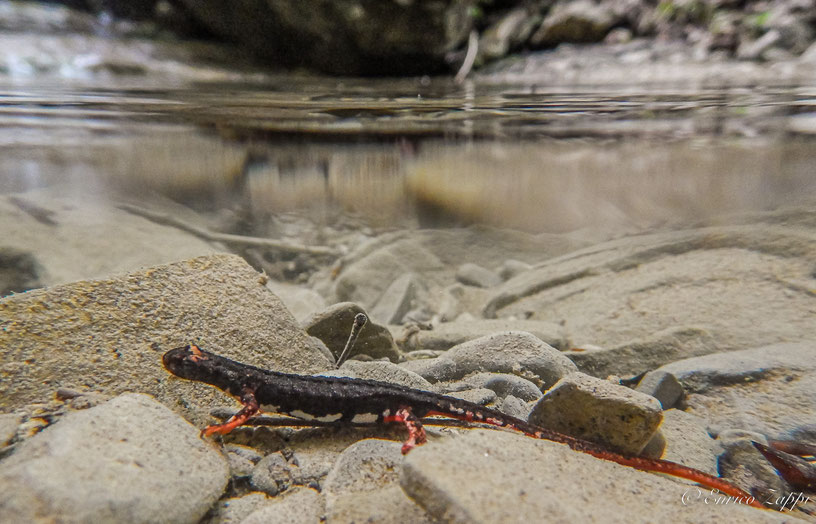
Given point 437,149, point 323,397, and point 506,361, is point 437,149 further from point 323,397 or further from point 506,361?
point 323,397

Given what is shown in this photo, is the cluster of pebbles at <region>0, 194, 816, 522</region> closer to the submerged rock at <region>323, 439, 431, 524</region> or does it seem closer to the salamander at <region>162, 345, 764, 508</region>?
the submerged rock at <region>323, 439, 431, 524</region>

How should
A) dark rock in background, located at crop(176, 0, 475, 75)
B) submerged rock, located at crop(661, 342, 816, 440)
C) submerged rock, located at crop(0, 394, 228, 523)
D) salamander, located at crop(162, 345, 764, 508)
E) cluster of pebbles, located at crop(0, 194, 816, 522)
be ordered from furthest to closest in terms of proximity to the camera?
dark rock in background, located at crop(176, 0, 475, 75), submerged rock, located at crop(661, 342, 816, 440), salamander, located at crop(162, 345, 764, 508), cluster of pebbles, located at crop(0, 194, 816, 522), submerged rock, located at crop(0, 394, 228, 523)

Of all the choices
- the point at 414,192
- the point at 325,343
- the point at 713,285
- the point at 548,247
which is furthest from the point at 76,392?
the point at 548,247

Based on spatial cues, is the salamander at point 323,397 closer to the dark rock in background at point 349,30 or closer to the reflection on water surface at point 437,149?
the reflection on water surface at point 437,149

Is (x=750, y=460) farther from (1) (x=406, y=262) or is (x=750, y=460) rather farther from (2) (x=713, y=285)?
(1) (x=406, y=262)

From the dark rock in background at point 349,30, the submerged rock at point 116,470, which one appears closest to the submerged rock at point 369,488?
the submerged rock at point 116,470

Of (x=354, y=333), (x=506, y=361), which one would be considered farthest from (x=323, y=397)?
(x=506, y=361)

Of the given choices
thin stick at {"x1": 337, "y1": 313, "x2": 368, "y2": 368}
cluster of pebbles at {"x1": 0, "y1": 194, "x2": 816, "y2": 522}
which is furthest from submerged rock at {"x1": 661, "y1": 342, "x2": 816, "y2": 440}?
thin stick at {"x1": 337, "y1": 313, "x2": 368, "y2": 368}
